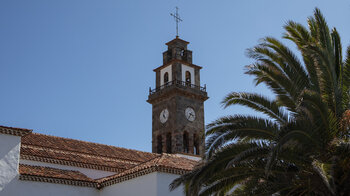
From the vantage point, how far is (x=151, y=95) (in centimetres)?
3434

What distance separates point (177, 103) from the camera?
32.2m

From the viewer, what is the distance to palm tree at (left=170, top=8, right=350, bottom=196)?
998 cm

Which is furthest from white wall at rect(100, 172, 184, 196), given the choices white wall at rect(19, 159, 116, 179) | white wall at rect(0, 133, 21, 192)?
white wall at rect(0, 133, 21, 192)

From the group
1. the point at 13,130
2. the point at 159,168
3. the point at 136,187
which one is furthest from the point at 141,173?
the point at 13,130

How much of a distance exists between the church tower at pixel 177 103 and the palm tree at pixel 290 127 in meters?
20.1

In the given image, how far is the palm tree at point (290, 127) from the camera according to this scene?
998 centimetres

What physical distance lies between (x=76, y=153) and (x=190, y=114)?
12717 mm

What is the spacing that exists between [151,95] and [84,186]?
17117 mm

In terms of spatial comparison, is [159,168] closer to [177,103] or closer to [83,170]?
[83,170]

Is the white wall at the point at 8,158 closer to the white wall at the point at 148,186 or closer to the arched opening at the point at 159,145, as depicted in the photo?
the white wall at the point at 148,186

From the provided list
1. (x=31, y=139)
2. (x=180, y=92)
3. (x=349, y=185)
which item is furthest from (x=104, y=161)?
(x=349, y=185)

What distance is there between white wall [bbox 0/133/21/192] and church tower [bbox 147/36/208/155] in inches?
631

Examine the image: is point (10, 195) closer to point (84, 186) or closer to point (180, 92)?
point (84, 186)

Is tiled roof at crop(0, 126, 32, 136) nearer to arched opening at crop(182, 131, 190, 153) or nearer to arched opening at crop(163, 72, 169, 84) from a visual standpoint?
arched opening at crop(182, 131, 190, 153)
